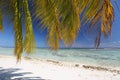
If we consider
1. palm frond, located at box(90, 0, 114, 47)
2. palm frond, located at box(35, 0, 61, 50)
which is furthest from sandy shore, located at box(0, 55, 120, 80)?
palm frond, located at box(90, 0, 114, 47)

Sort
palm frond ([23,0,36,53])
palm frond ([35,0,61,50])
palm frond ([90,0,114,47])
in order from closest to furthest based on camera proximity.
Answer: palm frond ([90,0,114,47]) < palm frond ([35,0,61,50]) < palm frond ([23,0,36,53])

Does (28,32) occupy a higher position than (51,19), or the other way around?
(51,19)

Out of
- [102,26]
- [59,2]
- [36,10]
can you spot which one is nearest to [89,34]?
[102,26]

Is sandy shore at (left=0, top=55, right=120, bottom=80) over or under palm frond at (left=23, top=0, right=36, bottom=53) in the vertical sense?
under

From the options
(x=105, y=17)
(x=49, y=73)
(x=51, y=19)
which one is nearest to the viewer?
(x=105, y=17)

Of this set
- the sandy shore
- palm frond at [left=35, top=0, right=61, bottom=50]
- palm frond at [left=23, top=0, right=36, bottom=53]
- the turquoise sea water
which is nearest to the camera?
palm frond at [left=35, top=0, right=61, bottom=50]

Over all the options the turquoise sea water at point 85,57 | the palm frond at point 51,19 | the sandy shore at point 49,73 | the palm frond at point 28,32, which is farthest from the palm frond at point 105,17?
the turquoise sea water at point 85,57

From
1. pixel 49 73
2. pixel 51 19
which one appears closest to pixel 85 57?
pixel 49 73

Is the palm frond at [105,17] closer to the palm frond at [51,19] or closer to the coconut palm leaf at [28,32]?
the palm frond at [51,19]

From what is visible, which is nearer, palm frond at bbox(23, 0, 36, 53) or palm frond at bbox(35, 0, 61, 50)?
palm frond at bbox(35, 0, 61, 50)

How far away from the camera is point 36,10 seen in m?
6.58

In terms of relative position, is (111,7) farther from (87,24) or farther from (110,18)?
(87,24)

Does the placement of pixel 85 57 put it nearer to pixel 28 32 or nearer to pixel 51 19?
pixel 28 32

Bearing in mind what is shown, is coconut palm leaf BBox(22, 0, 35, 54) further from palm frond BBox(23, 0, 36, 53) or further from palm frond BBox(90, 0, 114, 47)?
palm frond BBox(90, 0, 114, 47)
